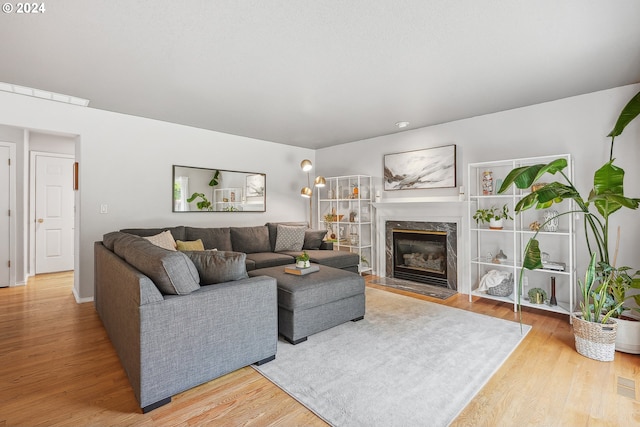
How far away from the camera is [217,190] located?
16.3 ft

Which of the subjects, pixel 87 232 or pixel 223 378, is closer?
pixel 223 378

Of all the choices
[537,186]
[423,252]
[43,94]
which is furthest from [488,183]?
[43,94]

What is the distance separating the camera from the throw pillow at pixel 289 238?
4895mm

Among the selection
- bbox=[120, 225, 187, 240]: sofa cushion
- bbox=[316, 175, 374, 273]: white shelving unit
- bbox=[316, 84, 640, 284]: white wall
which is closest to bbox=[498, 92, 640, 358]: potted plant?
bbox=[316, 84, 640, 284]: white wall

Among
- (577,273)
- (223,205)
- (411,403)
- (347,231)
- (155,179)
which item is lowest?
(411,403)

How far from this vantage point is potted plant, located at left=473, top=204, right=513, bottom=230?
12.4 ft

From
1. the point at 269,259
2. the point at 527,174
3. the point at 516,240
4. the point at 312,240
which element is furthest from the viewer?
the point at 312,240

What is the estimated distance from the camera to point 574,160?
340 cm

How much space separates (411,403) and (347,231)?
3.93m

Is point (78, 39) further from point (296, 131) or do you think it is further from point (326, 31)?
point (296, 131)

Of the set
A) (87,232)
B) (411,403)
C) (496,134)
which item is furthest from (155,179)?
(496,134)

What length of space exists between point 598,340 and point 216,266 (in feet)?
9.72

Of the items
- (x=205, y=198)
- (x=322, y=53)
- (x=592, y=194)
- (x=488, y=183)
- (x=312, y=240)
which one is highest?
(x=322, y=53)

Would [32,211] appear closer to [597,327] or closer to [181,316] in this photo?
[181,316]
